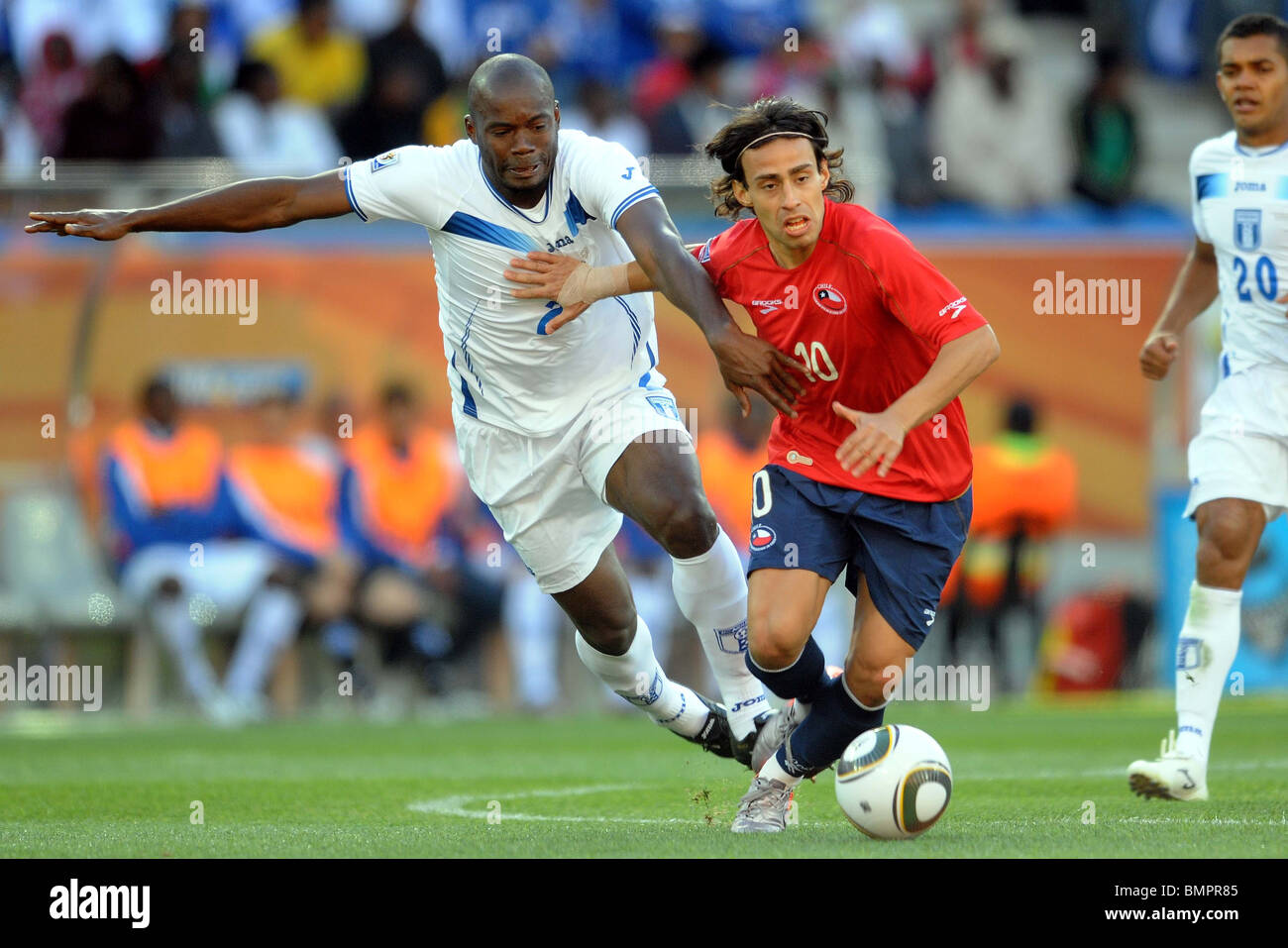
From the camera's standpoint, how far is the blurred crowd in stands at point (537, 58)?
14.5 meters

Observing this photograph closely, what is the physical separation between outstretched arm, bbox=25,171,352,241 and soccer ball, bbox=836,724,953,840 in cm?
264

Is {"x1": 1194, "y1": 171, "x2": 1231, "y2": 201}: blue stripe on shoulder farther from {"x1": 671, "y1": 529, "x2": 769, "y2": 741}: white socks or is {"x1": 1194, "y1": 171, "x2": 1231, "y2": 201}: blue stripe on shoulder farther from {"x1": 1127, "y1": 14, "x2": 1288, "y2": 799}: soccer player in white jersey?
{"x1": 671, "y1": 529, "x2": 769, "y2": 741}: white socks

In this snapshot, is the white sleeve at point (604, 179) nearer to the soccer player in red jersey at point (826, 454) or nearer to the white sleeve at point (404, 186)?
the soccer player in red jersey at point (826, 454)

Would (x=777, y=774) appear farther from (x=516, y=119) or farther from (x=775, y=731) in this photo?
(x=516, y=119)

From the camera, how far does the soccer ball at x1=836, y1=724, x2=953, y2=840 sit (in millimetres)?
5465

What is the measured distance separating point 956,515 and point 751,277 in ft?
3.38

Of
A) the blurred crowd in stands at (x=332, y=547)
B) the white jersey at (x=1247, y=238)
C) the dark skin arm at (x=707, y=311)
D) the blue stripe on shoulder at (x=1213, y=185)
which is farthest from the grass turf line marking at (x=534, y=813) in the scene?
the blurred crowd in stands at (x=332, y=547)

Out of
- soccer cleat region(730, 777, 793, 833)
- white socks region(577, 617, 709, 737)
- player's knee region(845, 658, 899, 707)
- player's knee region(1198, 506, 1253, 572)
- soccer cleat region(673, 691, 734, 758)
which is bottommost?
soccer cleat region(730, 777, 793, 833)

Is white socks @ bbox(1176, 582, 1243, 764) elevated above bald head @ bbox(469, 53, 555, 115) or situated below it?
below

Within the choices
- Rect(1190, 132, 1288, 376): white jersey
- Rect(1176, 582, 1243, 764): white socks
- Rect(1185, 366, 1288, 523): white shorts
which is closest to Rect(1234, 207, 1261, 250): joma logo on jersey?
Rect(1190, 132, 1288, 376): white jersey

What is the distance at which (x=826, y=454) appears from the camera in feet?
19.3
